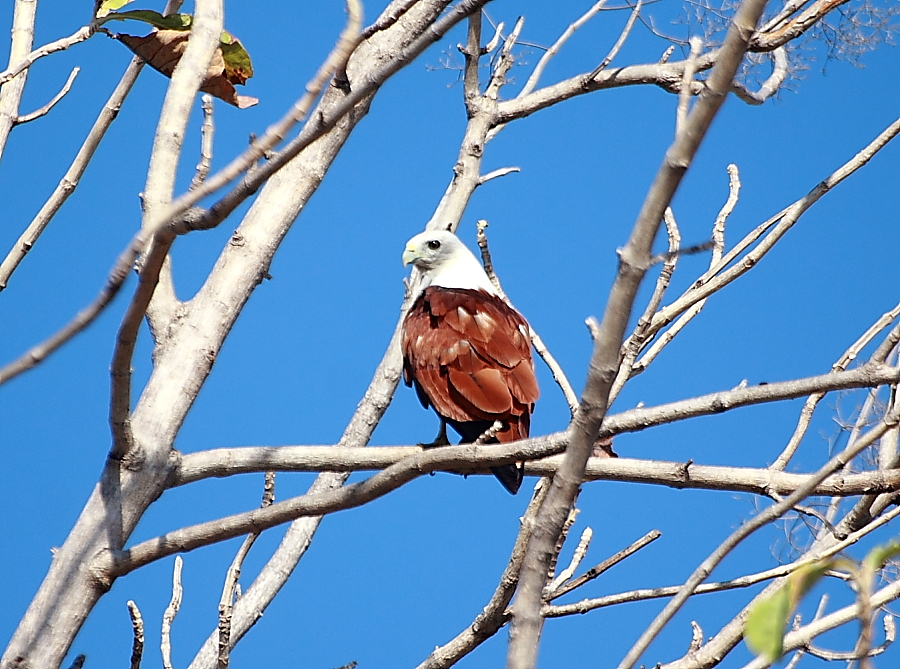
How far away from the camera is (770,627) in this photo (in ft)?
2.91

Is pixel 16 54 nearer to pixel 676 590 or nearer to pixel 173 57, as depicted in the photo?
pixel 173 57

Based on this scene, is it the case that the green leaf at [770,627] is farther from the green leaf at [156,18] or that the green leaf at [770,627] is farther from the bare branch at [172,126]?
the green leaf at [156,18]

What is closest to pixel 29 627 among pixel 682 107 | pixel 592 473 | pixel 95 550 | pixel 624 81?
pixel 95 550

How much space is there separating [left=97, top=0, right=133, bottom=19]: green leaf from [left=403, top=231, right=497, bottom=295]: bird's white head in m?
2.23

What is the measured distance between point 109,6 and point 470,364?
1866 mm

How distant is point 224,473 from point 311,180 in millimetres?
855

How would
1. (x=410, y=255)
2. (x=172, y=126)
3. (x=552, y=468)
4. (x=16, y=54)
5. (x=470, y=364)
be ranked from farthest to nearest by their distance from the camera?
(x=410, y=255)
(x=470, y=364)
(x=16, y=54)
(x=552, y=468)
(x=172, y=126)

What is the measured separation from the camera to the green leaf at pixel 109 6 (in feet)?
7.13

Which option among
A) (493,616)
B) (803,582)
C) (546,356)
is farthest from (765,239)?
(803,582)

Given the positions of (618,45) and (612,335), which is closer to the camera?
(612,335)

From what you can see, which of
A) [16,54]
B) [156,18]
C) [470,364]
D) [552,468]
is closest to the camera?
[156,18]

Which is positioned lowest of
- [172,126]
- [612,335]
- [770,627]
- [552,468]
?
[770,627]

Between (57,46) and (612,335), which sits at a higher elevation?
(57,46)

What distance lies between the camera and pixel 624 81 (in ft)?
13.0
